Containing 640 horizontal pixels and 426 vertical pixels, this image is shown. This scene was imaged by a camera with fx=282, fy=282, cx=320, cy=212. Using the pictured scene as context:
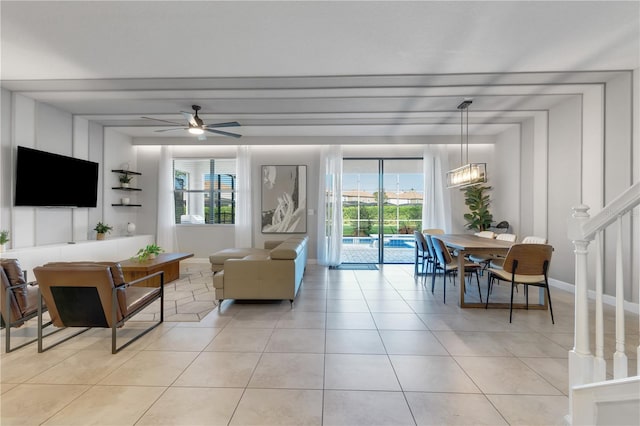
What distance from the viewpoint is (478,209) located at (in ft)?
19.9

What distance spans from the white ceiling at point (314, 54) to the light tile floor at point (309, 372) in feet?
9.69

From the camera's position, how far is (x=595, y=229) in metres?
1.47

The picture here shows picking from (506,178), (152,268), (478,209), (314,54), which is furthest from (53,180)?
(506,178)

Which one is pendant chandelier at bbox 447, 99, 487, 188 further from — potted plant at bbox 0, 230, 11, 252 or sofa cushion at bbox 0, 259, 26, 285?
potted plant at bbox 0, 230, 11, 252

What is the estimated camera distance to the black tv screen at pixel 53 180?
13.8 feet

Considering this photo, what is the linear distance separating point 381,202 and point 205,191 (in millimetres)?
4299

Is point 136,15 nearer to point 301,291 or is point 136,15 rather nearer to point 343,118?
point 343,118

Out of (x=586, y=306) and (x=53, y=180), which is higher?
(x=53, y=180)

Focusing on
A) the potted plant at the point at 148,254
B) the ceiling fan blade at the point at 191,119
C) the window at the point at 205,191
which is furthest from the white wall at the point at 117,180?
the ceiling fan blade at the point at 191,119

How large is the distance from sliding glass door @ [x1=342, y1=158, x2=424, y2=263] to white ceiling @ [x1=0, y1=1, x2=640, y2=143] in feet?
6.62

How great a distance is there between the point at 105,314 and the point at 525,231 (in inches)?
256

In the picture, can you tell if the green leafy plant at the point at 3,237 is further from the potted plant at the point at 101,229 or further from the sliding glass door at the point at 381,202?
the sliding glass door at the point at 381,202

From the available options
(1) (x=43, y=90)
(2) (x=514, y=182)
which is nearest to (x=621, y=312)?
(2) (x=514, y=182)

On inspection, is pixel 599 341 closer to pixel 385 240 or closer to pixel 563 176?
pixel 563 176
